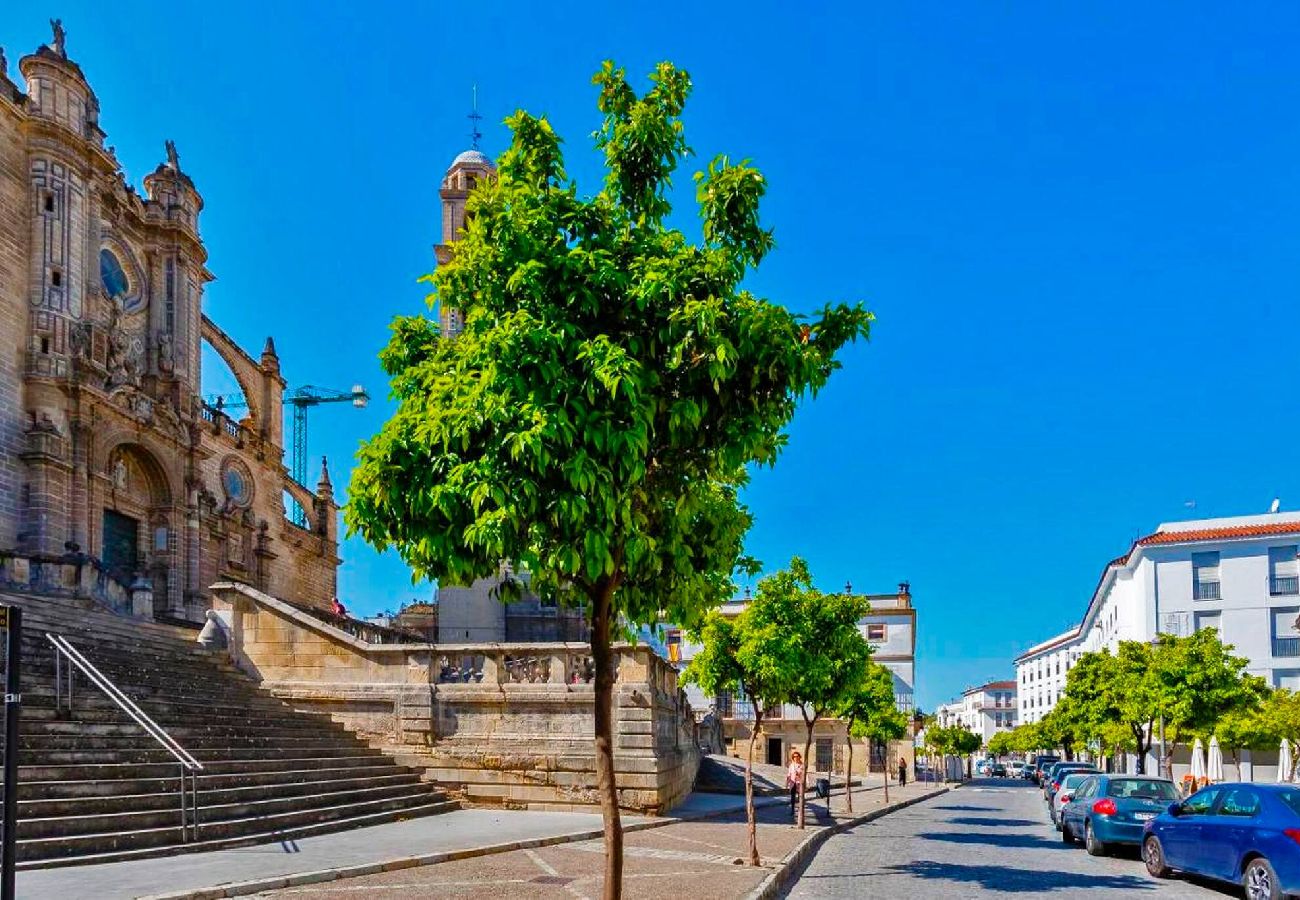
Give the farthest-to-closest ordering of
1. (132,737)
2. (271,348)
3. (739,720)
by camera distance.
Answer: (739,720)
(271,348)
(132,737)

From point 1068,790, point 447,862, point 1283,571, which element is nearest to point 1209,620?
point 1283,571

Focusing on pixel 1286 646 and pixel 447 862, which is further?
pixel 1286 646

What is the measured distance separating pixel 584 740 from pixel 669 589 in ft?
31.1

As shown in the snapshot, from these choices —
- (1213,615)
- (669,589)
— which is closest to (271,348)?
(669,589)

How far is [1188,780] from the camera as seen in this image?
107 ft

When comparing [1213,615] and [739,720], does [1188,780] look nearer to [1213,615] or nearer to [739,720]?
[1213,615]

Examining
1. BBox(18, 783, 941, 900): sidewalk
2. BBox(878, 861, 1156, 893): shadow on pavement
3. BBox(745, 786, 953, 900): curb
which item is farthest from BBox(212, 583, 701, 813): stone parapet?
BBox(878, 861, 1156, 893): shadow on pavement

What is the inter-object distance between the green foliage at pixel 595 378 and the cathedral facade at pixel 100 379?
53.5 ft

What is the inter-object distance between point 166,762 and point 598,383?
30.4 ft

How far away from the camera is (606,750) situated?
8352mm

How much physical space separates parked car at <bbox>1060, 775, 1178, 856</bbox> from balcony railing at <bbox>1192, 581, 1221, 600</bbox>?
39.4 metres

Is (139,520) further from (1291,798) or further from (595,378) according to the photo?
(1291,798)

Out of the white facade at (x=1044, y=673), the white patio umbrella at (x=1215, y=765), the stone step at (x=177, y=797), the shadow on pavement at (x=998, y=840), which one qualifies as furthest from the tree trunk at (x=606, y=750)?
the white facade at (x=1044, y=673)

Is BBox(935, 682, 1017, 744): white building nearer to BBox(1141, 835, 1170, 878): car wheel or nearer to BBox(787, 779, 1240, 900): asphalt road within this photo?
BBox(787, 779, 1240, 900): asphalt road
